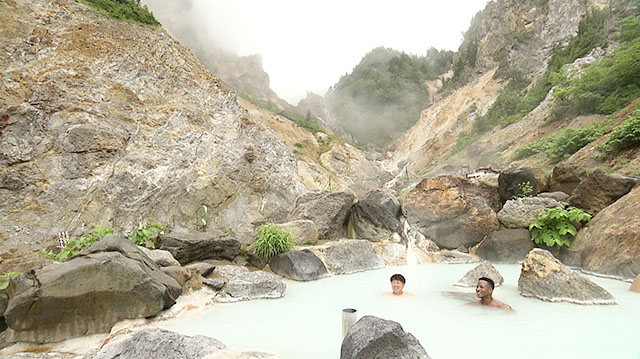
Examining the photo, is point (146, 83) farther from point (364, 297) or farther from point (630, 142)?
point (630, 142)

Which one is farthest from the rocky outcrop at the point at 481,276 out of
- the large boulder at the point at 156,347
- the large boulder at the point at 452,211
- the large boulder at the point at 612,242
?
the large boulder at the point at 156,347

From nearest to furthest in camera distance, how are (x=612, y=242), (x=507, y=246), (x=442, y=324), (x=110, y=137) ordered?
1. (x=442, y=324)
2. (x=612, y=242)
3. (x=507, y=246)
4. (x=110, y=137)

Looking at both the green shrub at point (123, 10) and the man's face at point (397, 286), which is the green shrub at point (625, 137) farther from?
the green shrub at point (123, 10)

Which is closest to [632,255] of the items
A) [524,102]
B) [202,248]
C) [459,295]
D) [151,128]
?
[459,295]

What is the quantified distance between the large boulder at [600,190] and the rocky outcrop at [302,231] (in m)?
6.89

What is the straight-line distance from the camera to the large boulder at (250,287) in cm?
509

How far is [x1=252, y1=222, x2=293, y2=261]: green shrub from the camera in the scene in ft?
23.3

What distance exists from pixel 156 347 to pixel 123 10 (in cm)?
1294

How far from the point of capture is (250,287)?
523cm

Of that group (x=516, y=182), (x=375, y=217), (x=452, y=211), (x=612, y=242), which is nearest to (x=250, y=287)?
(x=375, y=217)

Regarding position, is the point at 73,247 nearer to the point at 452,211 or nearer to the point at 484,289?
the point at 484,289

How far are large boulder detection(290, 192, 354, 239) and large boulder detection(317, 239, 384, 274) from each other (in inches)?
62.6

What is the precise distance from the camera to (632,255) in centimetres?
554

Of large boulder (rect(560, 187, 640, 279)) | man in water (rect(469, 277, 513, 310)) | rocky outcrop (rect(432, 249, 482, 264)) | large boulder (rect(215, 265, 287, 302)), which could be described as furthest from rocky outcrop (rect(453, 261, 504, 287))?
large boulder (rect(215, 265, 287, 302))
